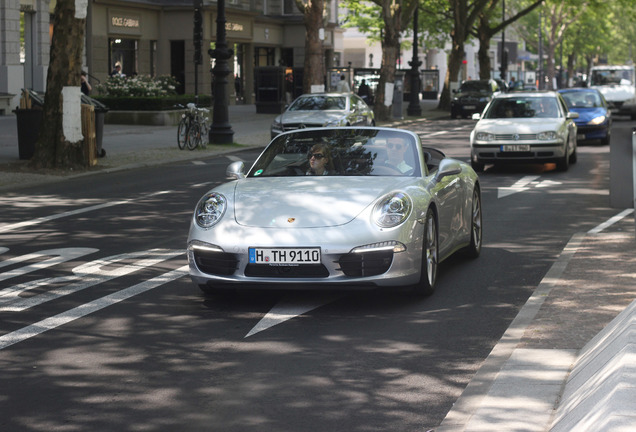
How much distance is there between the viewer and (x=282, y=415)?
Result: 223 inches

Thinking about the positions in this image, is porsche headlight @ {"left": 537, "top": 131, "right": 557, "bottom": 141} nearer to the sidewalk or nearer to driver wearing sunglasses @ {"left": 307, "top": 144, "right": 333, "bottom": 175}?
the sidewalk

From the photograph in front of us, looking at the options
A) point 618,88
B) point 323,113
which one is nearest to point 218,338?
point 323,113

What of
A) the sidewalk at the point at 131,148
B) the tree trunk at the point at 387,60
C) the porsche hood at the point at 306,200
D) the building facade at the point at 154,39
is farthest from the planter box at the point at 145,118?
the porsche hood at the point at 306,200

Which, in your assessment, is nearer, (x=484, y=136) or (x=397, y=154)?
(x=397, y=154)

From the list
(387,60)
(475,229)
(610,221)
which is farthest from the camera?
(387,60)

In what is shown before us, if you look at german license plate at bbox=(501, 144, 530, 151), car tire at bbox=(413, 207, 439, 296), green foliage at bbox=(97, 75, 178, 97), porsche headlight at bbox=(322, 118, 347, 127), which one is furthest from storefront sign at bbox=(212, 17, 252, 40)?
car tire at bbox=(413, 207, 439, 296)

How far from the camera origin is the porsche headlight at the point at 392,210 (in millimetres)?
8289

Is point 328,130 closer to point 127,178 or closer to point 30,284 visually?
point 30,284

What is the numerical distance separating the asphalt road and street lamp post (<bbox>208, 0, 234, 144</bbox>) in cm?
1610

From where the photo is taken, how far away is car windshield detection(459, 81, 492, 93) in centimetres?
5066

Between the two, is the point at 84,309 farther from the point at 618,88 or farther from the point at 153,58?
the point at 153,58

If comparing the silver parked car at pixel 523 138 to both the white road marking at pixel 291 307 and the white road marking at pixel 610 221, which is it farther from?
Result: the white road marking at pixel 291 307

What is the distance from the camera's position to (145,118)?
37406 millimetres

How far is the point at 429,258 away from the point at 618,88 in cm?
4265
